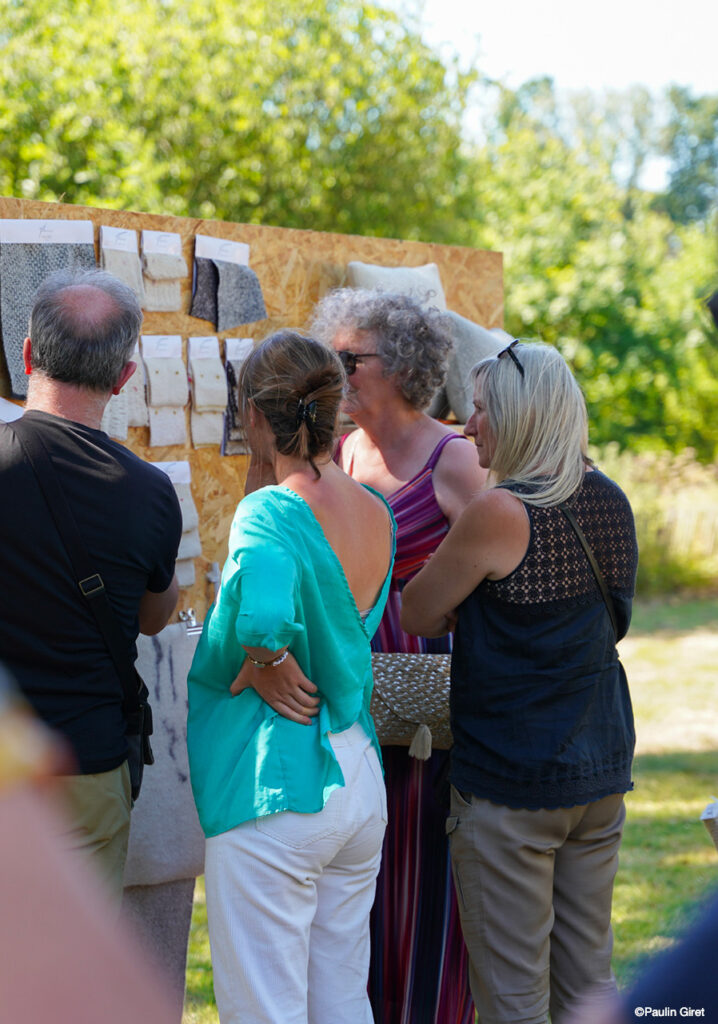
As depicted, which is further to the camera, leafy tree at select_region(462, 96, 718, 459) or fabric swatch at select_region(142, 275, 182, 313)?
leafy tree at select_region(462, 96, 718, 459)

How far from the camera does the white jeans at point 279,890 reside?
2.01 metres

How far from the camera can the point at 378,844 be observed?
2.21 m

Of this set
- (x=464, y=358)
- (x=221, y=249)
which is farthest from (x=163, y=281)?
(x=464, y=358)

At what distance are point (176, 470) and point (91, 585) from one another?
4.38 feet

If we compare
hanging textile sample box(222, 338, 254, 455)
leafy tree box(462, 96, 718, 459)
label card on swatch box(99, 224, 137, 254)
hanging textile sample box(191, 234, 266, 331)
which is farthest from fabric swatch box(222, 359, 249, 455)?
leafy tree box(462, 96, 718, 459)

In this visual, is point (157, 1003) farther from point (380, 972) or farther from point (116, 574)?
point (380, 972)

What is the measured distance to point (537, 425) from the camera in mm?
2312

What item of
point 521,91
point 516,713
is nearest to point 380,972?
point 516,713

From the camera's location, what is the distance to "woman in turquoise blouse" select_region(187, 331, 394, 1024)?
2008 mm

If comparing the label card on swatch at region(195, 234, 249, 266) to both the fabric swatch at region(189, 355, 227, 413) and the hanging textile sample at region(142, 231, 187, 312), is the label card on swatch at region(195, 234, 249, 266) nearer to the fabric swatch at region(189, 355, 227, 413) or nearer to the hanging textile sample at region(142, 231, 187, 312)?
the hanging textile sample at region(142, 231, 187, 312)

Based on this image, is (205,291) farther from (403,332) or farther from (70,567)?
(70,567)

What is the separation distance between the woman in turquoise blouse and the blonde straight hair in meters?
0.33

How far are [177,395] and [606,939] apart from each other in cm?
208

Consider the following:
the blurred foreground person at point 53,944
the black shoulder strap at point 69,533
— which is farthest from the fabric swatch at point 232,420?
the blurred foreground person at point 53,944
